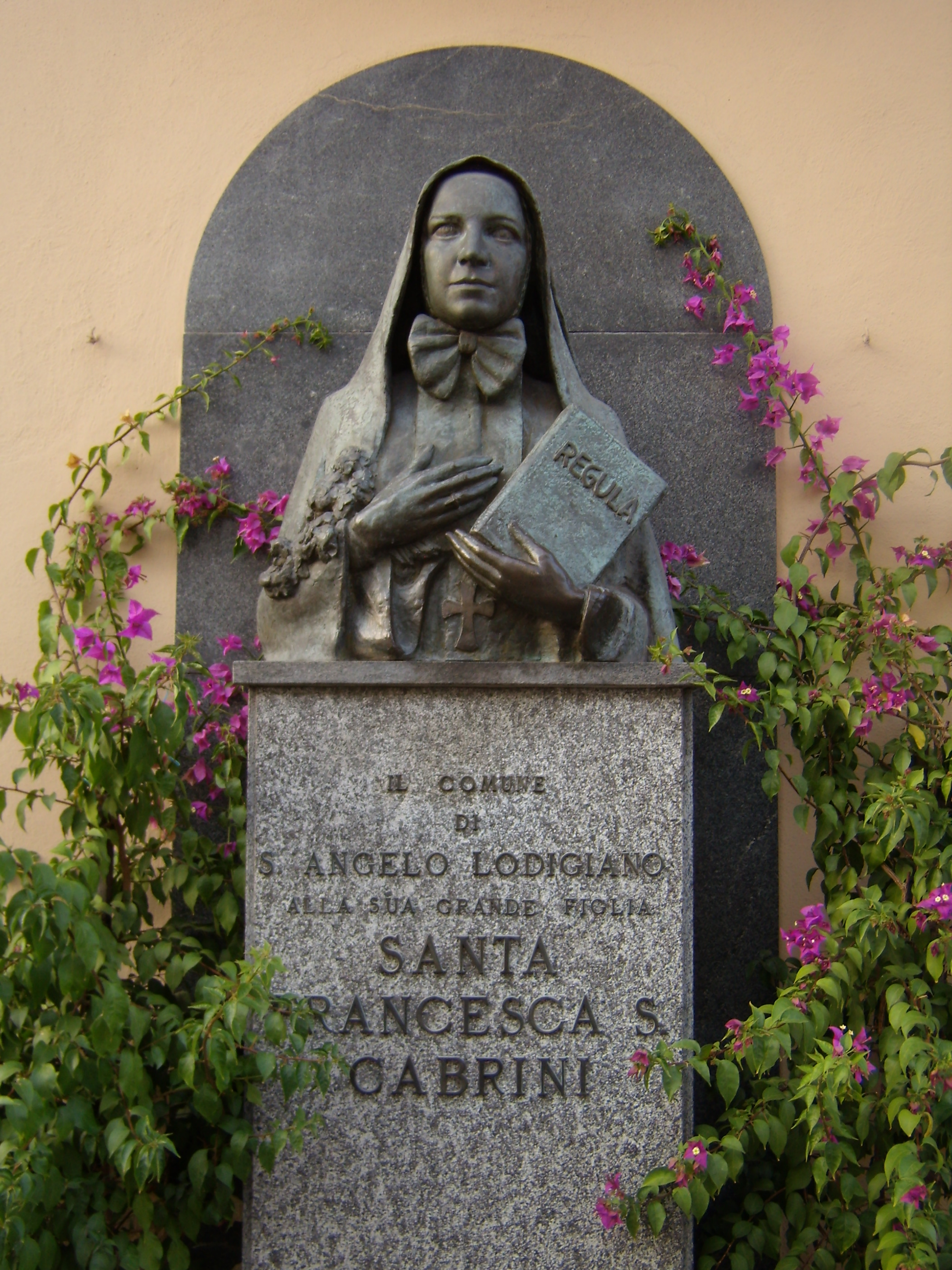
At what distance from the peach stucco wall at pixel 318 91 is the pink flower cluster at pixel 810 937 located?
4.70ft

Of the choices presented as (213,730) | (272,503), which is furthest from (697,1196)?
→ (272,503)

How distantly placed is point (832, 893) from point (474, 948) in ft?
3.99

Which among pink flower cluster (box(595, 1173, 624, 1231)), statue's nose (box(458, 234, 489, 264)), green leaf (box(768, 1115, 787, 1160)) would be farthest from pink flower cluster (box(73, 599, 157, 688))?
green leaf (box(768, 1115, 787, 1160))

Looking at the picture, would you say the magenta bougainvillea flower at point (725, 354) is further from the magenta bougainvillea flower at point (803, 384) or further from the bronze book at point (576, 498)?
the bronze book at point (576, 498)

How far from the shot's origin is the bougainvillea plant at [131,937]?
8.17 feet

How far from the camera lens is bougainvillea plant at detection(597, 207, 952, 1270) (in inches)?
105

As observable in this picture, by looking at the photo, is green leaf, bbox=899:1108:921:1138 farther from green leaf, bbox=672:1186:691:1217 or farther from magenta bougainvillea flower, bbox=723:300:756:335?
magenta bougainvillea flower, bbox=723:300:756:335

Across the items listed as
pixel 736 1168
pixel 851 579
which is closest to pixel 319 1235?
pixel 736 1168

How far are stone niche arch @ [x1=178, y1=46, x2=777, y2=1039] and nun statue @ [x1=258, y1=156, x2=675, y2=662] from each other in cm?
77

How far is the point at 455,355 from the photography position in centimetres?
295

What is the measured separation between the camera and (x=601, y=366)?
3.82 metres

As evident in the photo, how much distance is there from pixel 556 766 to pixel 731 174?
212cm

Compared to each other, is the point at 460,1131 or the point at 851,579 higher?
the point at 851,579

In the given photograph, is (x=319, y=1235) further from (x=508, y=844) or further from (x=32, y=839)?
(x=32, y=839)
